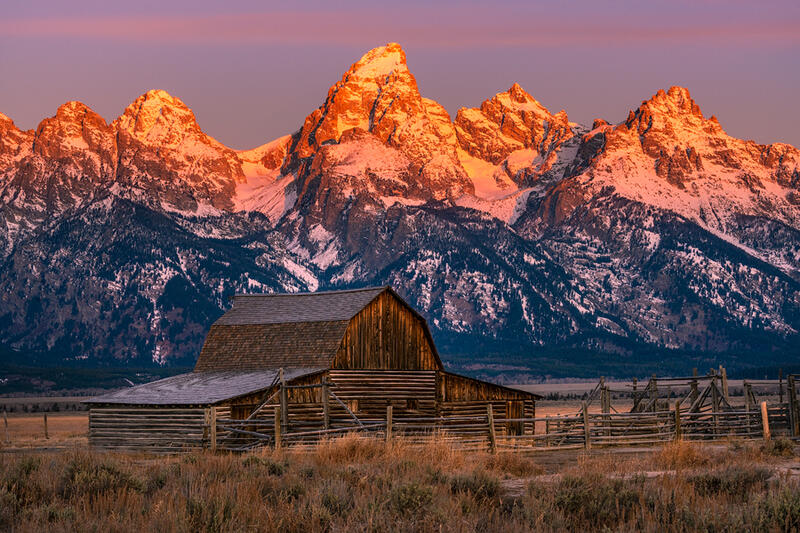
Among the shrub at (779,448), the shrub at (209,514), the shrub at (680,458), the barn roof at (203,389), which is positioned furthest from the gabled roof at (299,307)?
the shrub at (209,514)

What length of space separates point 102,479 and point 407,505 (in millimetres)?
5154

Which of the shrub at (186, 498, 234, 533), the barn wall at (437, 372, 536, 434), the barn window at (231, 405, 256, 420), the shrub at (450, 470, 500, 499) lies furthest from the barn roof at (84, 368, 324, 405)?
the shrub at (186, 498, 234, 533)

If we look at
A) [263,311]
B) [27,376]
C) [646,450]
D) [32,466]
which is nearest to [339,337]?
[263,311]

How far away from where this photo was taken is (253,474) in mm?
18078

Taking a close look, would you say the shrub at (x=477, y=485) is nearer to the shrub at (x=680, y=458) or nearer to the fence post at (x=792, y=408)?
the shrub at (x=680, y=458)

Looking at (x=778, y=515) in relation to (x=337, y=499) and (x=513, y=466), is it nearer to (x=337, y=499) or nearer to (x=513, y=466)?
(x=337, y=499)

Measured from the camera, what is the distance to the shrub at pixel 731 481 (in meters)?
17.1

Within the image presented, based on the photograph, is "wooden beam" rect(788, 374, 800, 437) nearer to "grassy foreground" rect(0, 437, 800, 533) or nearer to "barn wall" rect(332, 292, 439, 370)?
"grassy foreground" rect(0, 437, 800, 533)

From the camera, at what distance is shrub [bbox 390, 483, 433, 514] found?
15.0 metres

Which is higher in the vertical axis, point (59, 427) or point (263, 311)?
point (263, 311)

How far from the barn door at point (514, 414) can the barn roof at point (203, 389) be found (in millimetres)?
11219

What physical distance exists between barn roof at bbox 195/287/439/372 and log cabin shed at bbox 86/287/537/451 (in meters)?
0.06

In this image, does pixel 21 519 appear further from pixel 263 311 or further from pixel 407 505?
pixel 263 311

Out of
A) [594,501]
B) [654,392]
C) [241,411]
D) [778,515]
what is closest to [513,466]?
[594,501]
